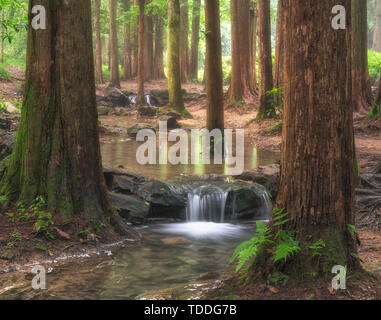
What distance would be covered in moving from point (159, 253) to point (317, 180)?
3869 millimetres

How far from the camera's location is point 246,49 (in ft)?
85.2

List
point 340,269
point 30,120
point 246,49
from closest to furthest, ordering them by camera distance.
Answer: point 340,269, point 30,120, point 246,49

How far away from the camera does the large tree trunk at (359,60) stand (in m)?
19.3

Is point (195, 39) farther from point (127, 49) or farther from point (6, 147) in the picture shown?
point (6, 147)

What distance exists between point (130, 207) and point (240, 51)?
57.8 ft

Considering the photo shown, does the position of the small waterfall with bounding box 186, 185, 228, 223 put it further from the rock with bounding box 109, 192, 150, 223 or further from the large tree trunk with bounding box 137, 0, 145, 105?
the large tree trunk with bounding box 137, 0, 145, 105

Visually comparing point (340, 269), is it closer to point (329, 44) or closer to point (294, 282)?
point (294, 282)

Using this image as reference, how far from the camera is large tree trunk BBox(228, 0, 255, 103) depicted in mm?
25906

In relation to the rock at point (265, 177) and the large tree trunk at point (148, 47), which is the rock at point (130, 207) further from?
the large tree trunk at point (148, 47)

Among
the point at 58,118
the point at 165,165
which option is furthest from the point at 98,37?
the point at 58,118

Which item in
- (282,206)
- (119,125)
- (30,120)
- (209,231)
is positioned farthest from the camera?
(119,125)

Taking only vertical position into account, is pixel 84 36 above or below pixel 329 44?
above

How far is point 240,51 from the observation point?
25875 millimetres
